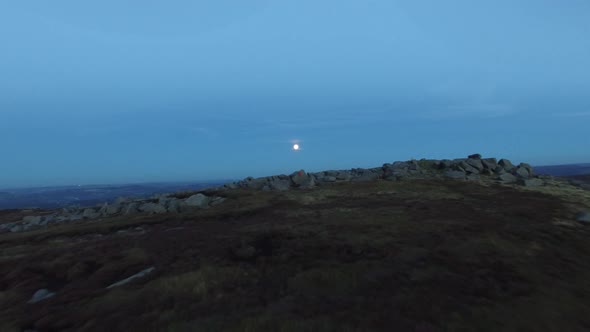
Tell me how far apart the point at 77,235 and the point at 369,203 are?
950 inches

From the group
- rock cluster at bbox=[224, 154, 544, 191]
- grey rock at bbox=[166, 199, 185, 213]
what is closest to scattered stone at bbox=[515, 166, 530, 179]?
rock cluster at bbox=[224, 154, 544, 191]

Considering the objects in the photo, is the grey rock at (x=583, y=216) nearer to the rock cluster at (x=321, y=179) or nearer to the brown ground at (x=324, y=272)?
the brown ground at (x=324, y=272)

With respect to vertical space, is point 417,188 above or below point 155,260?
above

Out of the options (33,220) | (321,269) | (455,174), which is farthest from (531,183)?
(33,220)

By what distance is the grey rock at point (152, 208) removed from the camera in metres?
29.5

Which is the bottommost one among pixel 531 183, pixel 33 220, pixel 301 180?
pixel 33 220

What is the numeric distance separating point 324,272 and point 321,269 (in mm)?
347

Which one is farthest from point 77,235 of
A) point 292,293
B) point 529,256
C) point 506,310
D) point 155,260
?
point 529,256

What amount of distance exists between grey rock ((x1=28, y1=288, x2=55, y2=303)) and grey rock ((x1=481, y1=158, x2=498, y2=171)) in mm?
46451

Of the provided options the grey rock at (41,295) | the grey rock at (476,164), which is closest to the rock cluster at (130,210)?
the grey rock at (41,295)

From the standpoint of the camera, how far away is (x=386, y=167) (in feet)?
147

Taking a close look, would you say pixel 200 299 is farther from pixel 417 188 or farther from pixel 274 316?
pixel 417 188

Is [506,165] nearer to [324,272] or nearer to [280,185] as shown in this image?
[280,185]

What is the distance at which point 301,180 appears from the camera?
39.4m
